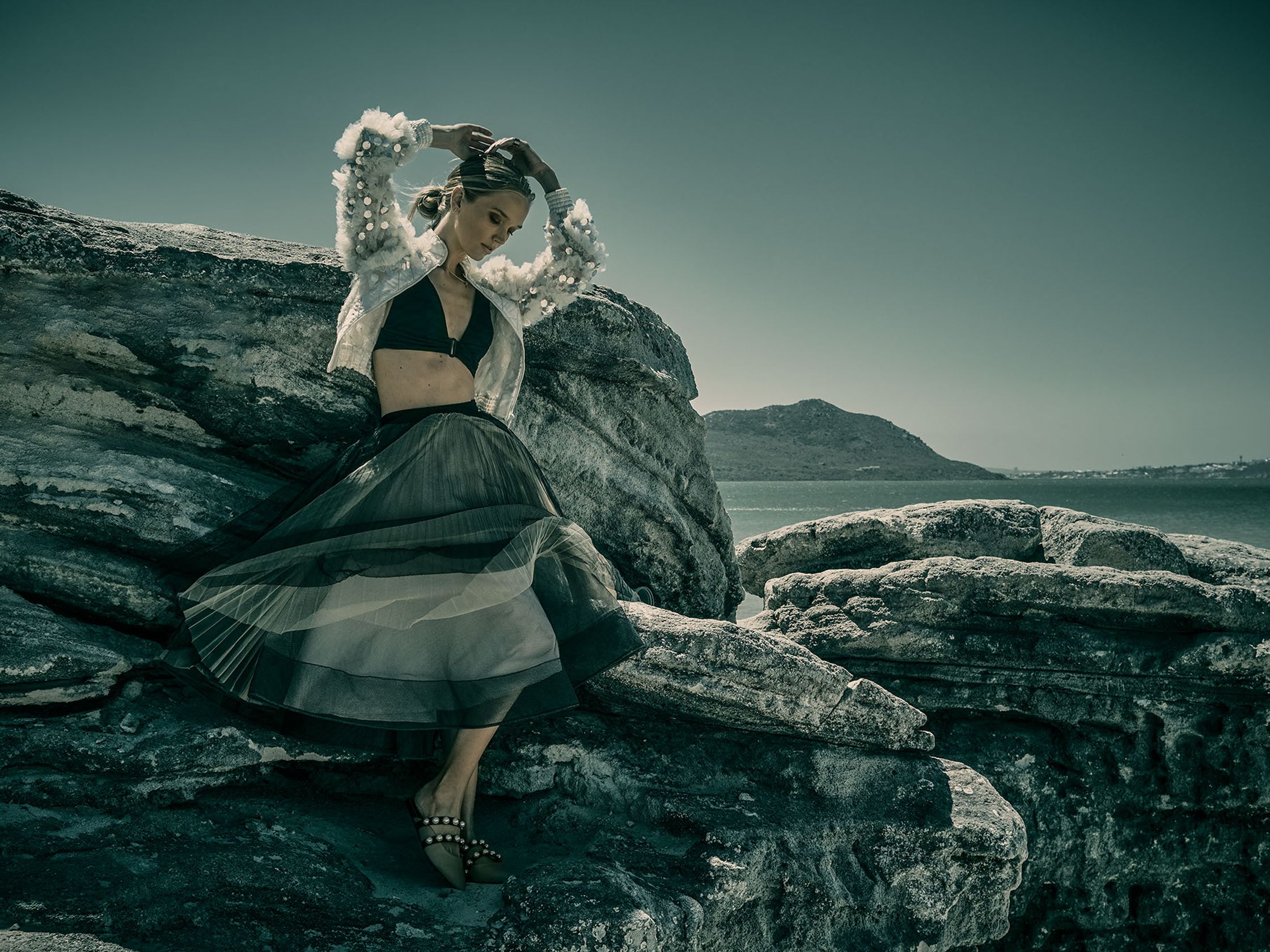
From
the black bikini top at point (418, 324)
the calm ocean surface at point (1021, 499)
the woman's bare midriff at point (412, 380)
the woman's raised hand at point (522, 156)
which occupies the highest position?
the woman's raised hand at point (522, 156)

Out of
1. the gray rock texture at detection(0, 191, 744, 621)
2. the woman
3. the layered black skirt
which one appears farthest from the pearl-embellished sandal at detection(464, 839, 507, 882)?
the gray rock texture at detection(0, 191, 744, 621)

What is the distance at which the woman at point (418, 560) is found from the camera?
2.88 metres

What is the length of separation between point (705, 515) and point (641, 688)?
245 centimetres

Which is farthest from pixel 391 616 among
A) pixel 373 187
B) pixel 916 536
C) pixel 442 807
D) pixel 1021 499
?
pixel 1021 499

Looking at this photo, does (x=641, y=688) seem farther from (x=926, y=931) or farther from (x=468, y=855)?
(x=926, y=931)

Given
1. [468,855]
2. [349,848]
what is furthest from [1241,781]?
[349,848]

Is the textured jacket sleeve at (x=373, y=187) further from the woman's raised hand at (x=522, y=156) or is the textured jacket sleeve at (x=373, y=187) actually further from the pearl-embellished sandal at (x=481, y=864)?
the pearl-embellished sandal at (x=481, y=864)

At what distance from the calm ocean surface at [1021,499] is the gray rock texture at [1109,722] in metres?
8.82

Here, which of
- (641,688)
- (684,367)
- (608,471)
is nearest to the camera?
(641,688)

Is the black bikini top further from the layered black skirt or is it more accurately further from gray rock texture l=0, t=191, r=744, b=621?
gray rock texture l=0, t=191, r=744, b=621

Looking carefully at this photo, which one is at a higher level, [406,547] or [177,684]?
[406,547]

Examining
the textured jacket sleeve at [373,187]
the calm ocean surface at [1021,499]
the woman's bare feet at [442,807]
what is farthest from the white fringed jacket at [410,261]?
the calm ocean surface at [1021,499]

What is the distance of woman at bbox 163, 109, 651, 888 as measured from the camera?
2883mm

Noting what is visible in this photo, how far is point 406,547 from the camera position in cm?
293
